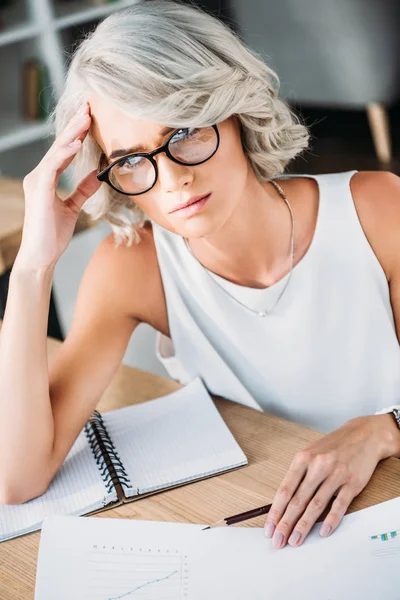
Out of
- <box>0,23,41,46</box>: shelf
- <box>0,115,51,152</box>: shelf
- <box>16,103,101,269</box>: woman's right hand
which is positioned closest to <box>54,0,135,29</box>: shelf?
<box>0,23,41,46</box>: shelf

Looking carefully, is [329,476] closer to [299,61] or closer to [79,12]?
[299,61]

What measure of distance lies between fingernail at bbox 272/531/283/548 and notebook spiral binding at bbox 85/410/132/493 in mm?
252

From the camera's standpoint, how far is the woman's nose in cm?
119

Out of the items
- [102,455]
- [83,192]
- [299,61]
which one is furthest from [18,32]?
[102,455]

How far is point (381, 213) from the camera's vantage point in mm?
1404

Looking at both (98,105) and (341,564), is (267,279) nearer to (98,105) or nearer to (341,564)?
(98,105)

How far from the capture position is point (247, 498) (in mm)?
1078

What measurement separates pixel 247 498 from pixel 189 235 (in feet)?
1.44

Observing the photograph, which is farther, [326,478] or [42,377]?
[42,377]

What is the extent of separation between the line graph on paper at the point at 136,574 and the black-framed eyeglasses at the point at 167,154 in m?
0.57

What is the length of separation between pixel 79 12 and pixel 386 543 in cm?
402

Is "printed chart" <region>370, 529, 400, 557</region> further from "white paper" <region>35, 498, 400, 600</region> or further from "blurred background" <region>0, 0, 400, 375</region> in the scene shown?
"blurred background" <region>0, 0, 400, 375</region>

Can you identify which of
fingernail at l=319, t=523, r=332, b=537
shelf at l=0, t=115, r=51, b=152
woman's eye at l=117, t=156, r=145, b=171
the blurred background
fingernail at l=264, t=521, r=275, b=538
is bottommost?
shelf at l=0, t=115, r=51, b=152

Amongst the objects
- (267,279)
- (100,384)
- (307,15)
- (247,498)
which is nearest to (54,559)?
(247,498)
